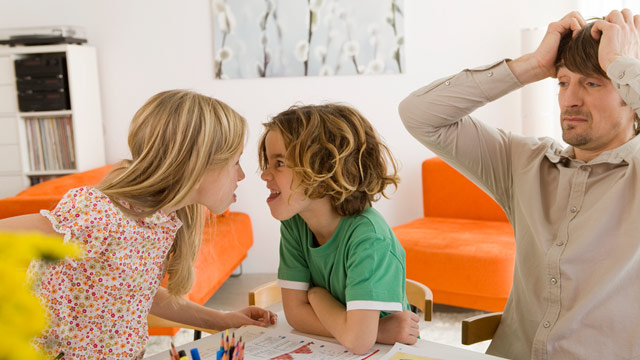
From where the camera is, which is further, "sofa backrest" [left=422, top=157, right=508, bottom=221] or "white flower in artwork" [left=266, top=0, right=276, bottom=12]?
"white flower in artwork" [left=266, top=0, right=276, bottom=12]

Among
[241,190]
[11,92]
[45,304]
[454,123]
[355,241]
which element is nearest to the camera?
[45,304]

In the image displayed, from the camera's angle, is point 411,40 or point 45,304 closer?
point 45,304

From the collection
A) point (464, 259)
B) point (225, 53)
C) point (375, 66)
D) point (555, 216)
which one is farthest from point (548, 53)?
point (225, 53)

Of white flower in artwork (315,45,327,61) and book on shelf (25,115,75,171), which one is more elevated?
white flower in artwork (315,45,327,61)

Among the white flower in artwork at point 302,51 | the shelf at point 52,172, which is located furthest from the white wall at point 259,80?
the shelf at point 52,172

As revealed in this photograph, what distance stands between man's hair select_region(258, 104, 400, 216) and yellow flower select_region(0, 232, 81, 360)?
96 centimetres

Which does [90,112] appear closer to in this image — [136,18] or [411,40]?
[136,18]

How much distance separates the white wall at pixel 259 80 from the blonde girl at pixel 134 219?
311 cm

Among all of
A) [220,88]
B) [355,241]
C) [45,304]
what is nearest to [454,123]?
[355,241]

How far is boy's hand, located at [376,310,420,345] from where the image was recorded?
1142 mm

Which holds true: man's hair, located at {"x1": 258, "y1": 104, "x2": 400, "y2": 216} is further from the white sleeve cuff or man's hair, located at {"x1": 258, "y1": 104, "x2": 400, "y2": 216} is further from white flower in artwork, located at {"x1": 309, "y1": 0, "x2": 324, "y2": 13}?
white flower in artwork, located at {"x1": 309, "y1": 0, "x2": 324, "y2": 13}

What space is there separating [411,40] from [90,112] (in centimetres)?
255

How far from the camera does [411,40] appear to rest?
167 inches

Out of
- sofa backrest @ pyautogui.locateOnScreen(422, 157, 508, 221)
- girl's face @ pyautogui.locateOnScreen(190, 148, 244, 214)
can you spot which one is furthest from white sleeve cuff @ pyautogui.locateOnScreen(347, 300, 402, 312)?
sofa backrest @ pyautogui.locateOnScreen(422, 157, 508, 221)
